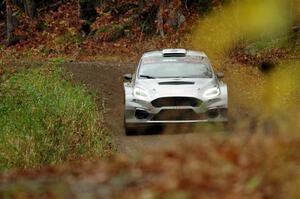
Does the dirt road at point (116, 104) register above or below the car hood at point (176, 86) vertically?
below

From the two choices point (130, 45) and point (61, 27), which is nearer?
point (130, 45)

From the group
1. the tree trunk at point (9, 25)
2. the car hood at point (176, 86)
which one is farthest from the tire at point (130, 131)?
the tree trunk at point (9, 25)

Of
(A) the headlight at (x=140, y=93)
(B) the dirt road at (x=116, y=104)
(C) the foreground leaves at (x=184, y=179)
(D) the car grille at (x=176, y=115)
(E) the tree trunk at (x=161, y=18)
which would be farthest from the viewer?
(E) the tree trunk at (x=161, y=18)

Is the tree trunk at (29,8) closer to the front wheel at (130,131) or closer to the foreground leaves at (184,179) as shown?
the front wheel at (130,131)

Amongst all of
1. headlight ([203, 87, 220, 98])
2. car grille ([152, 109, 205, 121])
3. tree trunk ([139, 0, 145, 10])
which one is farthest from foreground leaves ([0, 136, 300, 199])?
tree trunk ([139, 0, 145, 10])

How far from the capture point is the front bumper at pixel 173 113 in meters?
14.0

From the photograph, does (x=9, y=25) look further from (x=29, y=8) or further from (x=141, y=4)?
(x=141, y=4)

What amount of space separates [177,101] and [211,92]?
2.60 feet

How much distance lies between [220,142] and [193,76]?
6702 mm

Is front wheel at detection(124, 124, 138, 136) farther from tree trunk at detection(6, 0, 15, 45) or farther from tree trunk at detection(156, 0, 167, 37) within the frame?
tree trunk at detection(6, 0, 15, 45)

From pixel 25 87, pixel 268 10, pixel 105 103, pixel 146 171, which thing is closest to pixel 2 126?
pixel 105 103

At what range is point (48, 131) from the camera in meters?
11.3

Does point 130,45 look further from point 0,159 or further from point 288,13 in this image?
point 0,159

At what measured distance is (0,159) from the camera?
10562 mm
